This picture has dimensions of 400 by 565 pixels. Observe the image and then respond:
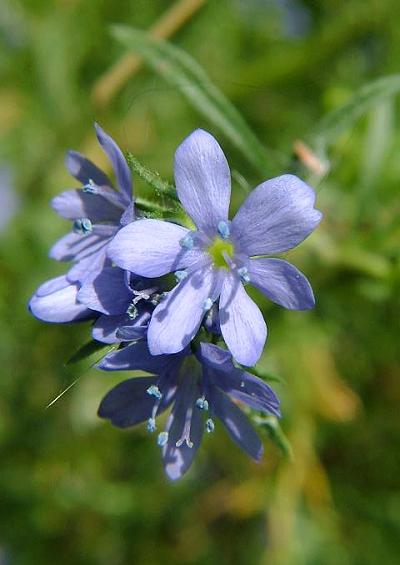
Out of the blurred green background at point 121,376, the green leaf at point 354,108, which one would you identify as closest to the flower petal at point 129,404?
the green leaf at point 354,108

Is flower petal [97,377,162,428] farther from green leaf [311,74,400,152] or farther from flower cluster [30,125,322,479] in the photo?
green leaf [311,74,400,152]

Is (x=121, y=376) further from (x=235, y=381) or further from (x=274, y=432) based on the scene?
(x=235, y=381)

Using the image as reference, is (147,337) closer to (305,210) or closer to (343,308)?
(305,210)

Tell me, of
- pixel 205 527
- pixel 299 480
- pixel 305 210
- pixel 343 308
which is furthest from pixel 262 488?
pixel 305 210

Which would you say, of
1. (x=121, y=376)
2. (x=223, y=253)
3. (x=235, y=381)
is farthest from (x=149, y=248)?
(x=121, y=376)

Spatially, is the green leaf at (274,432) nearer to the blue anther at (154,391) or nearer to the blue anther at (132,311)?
the blue anther at (154,391)

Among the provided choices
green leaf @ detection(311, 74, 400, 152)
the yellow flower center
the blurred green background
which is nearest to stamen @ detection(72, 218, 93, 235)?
the yellow flower center
